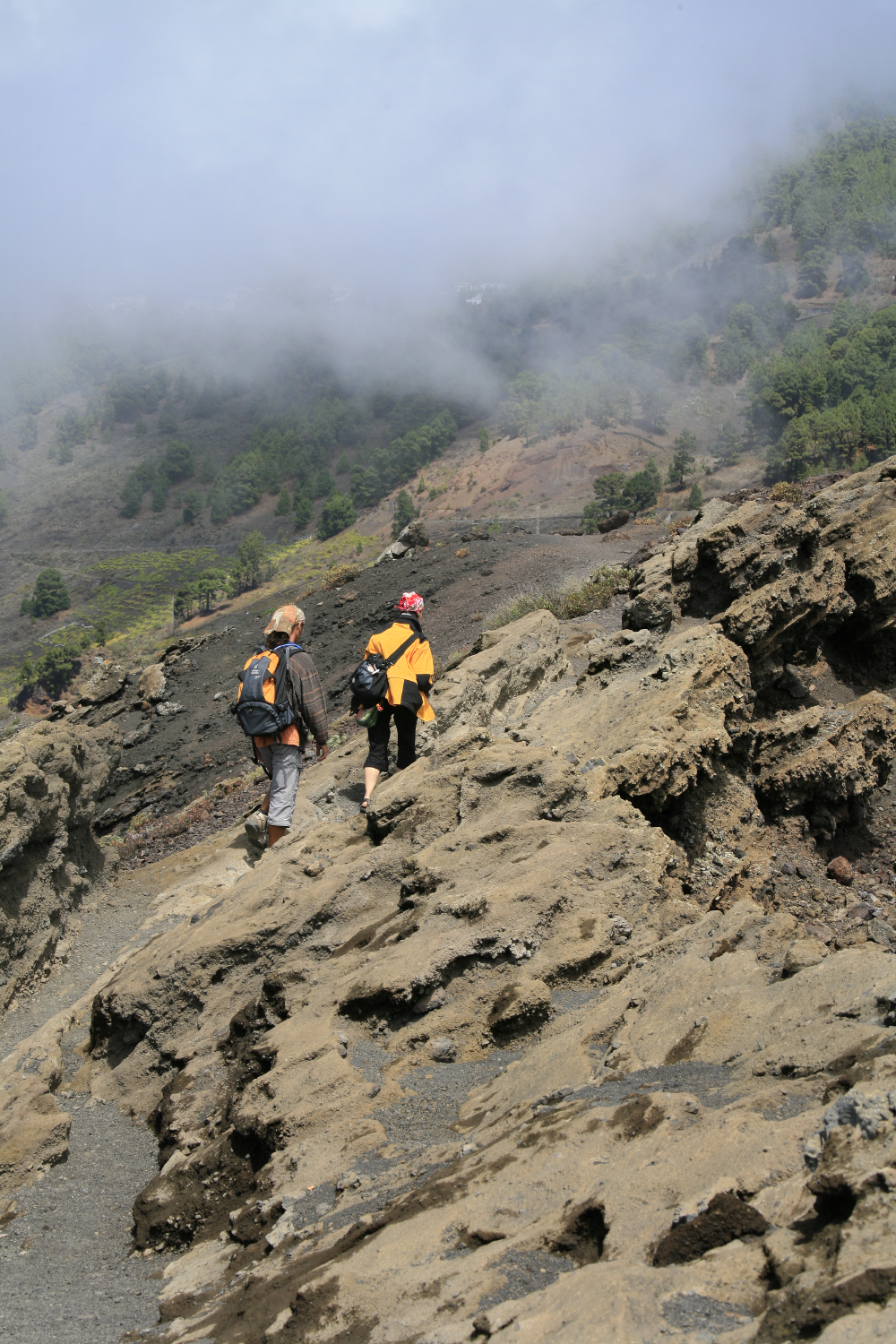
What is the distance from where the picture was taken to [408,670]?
6457 millimetres

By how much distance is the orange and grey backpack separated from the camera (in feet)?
20.4

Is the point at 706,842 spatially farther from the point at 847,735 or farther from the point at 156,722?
the point at 156,722

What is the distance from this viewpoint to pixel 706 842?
5.36m

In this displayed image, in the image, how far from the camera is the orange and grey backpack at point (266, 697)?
20.4 ft

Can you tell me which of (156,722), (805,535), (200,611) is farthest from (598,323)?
(805,535)

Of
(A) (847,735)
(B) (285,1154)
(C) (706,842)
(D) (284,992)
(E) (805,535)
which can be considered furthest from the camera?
(E) (805,535)

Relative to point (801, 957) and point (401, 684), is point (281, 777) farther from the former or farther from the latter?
point (801, 957)

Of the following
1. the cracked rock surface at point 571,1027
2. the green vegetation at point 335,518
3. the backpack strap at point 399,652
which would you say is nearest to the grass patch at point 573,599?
the cracked rock surface at point 571,1027

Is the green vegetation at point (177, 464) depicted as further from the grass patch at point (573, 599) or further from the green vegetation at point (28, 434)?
the grass patch at point (573, 599)

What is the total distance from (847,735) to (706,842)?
4.56ft

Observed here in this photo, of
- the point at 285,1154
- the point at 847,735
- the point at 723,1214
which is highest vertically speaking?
the point at 723,1214

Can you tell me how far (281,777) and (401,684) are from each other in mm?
1159

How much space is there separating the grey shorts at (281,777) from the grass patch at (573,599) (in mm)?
6758

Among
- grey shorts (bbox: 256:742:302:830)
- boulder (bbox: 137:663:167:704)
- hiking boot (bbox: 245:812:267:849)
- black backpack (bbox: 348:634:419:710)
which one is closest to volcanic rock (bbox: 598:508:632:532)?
boulder (bbox: 137:663:167:704)
